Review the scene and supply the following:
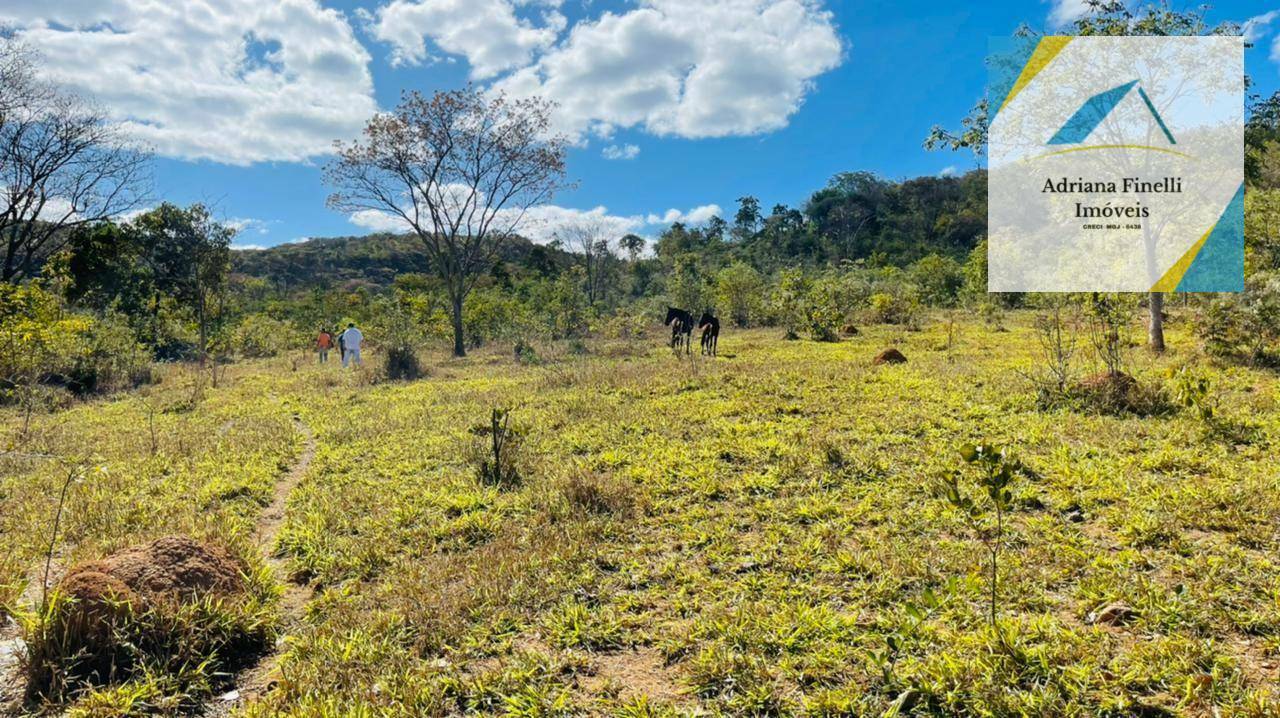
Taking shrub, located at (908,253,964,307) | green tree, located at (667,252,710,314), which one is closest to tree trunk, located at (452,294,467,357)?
green tree, located at (667,252,710,314)

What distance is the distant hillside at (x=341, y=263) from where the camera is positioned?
8056 centimetres

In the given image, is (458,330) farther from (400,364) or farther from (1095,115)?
(1095,115)

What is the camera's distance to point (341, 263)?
8869 cm

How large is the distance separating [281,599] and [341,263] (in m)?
96.7

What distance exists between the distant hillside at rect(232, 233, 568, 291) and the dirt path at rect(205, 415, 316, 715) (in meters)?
69.6

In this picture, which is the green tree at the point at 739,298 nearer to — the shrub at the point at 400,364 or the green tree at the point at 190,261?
the shrub at the point at 400,364

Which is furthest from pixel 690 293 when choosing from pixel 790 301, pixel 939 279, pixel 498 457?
pixel 498 457

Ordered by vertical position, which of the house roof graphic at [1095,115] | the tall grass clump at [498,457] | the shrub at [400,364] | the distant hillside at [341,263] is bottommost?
the tall grass clump at [498,457]

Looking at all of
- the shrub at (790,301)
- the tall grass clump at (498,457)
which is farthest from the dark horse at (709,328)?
the tall grass clump at (498,457)

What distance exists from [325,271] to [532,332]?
253 ft

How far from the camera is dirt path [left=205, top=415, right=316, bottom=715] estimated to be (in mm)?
3016

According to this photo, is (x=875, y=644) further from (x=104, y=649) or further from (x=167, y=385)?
(x=167, y=385)

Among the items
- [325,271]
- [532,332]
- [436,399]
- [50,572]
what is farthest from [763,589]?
[325,271]

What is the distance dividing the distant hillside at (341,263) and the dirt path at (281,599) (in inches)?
2739
